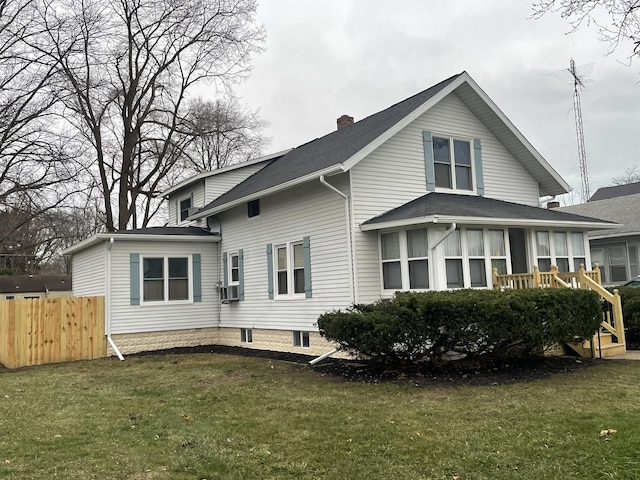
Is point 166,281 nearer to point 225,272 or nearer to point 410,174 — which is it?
point 225,272

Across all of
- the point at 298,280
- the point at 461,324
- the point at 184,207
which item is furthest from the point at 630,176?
the point at 461,324

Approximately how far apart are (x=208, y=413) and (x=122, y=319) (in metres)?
8.12

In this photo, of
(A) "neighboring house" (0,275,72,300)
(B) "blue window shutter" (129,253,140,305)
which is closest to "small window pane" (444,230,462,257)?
(B) "blue window shutter" (129,253,140,305)

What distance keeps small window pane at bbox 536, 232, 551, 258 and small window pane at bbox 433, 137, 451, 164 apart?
2841mm

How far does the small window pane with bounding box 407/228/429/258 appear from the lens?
428 inches

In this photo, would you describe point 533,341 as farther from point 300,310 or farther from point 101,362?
point 101,362

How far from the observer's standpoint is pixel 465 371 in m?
9.22

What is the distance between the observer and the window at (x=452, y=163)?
13.1 m

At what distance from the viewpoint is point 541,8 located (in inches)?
300

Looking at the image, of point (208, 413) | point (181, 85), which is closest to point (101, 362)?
point (208, 413)

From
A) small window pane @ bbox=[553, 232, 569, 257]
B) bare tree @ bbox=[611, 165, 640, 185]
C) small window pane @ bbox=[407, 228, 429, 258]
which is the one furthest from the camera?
bare tree @ bbox=[611, 165, 640, 185]

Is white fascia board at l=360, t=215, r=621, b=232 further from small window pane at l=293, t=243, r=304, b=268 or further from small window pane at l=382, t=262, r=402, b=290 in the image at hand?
small window pane at l=293, t=243, r=304, b=268

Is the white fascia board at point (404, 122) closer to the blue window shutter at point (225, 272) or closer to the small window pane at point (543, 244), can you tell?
the small window pane at point (543, 244)

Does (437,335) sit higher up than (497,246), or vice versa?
(497,246)
